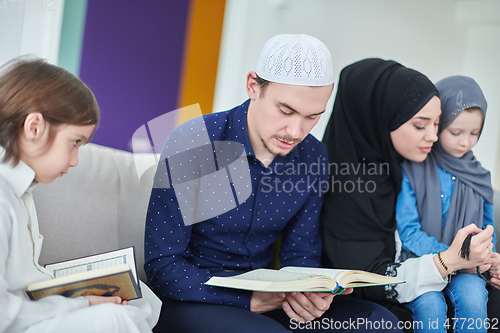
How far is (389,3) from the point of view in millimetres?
2680

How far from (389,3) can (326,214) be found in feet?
5.95

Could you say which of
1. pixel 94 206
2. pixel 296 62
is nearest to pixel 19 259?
pixel 94 206

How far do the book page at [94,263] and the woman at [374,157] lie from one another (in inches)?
28.9

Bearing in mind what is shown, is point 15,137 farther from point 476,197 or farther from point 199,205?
point 476,197

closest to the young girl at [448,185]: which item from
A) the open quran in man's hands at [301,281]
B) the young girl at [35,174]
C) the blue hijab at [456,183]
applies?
the blue hijab at [456,183]

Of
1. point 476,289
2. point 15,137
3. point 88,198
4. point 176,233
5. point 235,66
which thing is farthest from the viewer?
point 235,66

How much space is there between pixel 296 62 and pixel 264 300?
0.66 metres

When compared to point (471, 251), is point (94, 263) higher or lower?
lower

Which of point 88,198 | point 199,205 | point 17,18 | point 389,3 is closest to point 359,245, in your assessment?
point 199,205

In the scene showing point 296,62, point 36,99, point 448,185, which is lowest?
point 448,185

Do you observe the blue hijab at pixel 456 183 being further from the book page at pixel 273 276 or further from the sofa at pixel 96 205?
Answer: the book page at pixel 273 276

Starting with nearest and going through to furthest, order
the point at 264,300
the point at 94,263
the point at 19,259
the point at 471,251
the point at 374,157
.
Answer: the point at 19,259 < the point at 94,263 < the point at 264,300 < the point at 471,251 < the point at 374,157

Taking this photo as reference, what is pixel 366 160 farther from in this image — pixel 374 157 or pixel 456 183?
pixel 456 183

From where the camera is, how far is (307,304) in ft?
3.62
